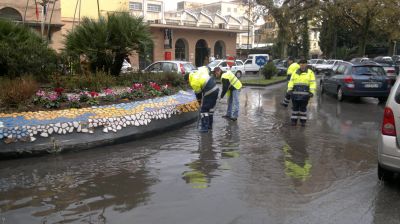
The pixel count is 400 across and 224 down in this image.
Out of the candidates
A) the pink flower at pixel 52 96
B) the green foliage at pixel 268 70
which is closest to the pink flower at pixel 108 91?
the pink flower at pixel 52 96

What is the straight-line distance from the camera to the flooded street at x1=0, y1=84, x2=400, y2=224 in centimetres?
458

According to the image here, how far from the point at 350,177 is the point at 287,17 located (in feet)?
91.4

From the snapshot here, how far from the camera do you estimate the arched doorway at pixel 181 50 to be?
45.0 m

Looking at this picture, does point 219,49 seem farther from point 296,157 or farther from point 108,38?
point 296,157

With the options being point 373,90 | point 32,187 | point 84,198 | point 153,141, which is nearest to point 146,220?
point 84,198

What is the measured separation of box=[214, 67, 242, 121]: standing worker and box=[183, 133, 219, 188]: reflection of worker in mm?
2663

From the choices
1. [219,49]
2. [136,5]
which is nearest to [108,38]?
[219,49]

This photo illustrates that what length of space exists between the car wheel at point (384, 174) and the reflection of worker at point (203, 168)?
2.27 meters

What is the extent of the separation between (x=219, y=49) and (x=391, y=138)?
148 feet

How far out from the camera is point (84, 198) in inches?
202

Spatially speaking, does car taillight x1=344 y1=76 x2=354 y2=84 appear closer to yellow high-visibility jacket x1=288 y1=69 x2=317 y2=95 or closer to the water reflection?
yellow high-visibility jacket x1=288 y1=69 x2=317 y2=95

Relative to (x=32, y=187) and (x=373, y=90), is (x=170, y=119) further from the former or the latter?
(x=373, y=90)

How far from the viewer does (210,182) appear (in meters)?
5.69

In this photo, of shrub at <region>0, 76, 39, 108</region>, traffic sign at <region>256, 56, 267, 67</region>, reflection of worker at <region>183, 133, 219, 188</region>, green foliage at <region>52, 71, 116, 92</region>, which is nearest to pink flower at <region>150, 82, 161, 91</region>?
green foliage at <region>52, 71, 116, 92</region>
